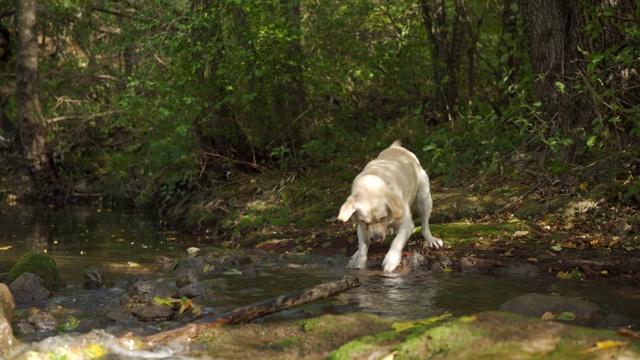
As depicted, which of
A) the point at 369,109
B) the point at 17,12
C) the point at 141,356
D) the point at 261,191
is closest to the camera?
the point at 141,356

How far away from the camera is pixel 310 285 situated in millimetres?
8641

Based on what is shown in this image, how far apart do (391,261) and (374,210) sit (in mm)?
725

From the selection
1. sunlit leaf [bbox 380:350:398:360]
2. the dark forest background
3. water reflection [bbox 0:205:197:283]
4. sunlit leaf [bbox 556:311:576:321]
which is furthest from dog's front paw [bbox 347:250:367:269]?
sunlit leaf [bbox 380:350:398:360]

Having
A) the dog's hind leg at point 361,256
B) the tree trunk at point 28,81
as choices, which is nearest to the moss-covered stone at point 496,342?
the dog's hind leg at point 361,256

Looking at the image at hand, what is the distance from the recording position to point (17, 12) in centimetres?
2186

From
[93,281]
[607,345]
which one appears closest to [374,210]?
[93,281]

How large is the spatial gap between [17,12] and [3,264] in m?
13.2

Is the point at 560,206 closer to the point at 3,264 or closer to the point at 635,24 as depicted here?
the point at 635,24

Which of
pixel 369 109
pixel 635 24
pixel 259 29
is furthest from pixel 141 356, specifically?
pixel 369 109

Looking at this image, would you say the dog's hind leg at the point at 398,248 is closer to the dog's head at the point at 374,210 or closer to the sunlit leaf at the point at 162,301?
the dog's head at the point at 374,210

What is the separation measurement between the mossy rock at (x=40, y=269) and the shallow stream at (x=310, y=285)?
159mm

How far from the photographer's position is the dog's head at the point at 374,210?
29.2ft

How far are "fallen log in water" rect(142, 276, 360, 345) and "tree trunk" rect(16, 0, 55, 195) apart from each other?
16550mm

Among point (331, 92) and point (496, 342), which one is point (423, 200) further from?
point (331, 92)
